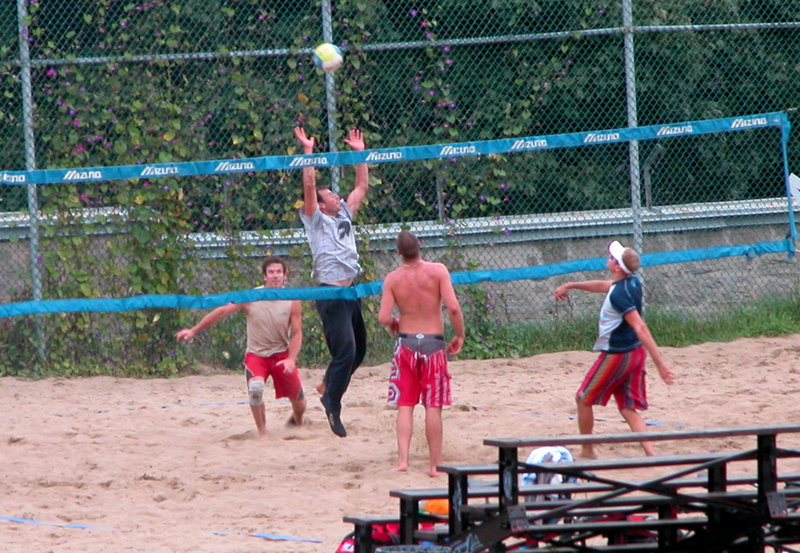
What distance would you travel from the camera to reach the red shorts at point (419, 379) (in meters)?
7.22

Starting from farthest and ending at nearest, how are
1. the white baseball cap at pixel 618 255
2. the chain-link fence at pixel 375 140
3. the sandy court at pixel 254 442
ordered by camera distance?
the chain-link fence at pixel 375 140
the white baseball cap at pixel 618 255
the sandy court at pixel 254 442

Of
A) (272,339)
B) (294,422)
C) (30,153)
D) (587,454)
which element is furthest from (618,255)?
(30,153)

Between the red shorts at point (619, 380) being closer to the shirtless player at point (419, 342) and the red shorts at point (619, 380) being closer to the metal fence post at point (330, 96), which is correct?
the shirtless player at point (419, 342)

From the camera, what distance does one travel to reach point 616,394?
7398 millimetres

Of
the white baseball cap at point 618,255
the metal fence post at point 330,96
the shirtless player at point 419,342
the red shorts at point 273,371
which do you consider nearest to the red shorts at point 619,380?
the white baseball cap at point 618,255

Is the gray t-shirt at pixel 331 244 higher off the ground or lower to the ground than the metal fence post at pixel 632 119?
lower

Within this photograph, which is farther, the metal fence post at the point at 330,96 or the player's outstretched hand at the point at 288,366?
the metal fence post at the point at 330,96

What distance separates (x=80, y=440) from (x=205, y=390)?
88.7 inches

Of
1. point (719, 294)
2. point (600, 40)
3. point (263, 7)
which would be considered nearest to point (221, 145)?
point (263, 7)

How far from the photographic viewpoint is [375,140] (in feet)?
38.9

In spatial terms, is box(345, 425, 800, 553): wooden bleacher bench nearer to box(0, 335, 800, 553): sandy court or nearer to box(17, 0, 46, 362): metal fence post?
box(0, 335, 800, 553): sandy court

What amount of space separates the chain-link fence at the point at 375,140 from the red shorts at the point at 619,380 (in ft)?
14.6

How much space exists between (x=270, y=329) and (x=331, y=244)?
30.3 inches

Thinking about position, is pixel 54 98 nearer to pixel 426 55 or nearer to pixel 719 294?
pixel 426 55
